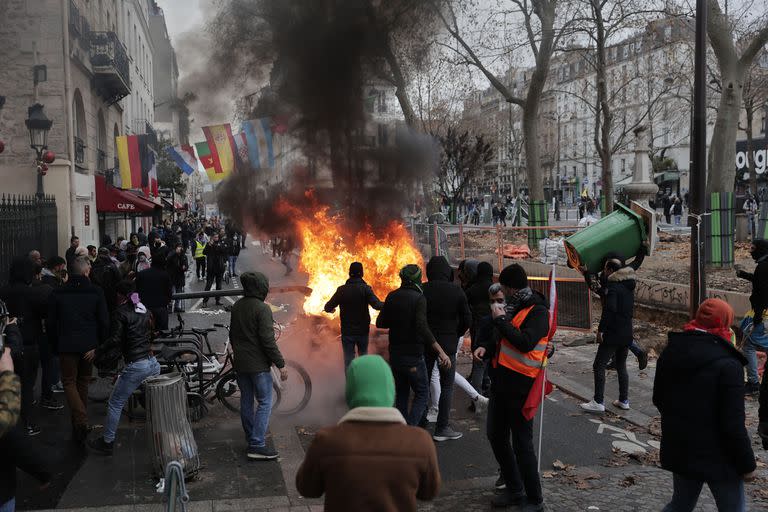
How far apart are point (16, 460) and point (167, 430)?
85.8 inches

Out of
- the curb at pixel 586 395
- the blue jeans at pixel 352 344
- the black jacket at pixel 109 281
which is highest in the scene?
the black jacket at pixel 109 281

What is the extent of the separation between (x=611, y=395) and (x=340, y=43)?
6.57m

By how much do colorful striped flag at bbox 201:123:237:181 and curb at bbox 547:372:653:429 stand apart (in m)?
11.0

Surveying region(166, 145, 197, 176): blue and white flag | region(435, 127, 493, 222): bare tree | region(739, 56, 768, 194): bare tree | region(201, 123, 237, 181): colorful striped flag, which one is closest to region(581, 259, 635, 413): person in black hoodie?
region(201, 123, 237, 181): colorful striped flag

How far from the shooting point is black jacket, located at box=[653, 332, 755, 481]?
12.0 ft

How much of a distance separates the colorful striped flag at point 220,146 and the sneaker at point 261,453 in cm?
1210

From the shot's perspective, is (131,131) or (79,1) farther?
(131,131)

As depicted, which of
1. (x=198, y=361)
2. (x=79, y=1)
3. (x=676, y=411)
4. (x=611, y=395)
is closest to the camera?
(x=676, y=411)

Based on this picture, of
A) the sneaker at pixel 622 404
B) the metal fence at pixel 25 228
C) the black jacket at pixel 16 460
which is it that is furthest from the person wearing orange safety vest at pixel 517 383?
the metal fence at pixel 25 228

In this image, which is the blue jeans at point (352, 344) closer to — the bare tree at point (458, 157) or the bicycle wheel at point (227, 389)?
the bicycle wheel at point (227, 389)

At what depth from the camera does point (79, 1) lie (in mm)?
20047

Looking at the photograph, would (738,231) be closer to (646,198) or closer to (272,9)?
(646,198)

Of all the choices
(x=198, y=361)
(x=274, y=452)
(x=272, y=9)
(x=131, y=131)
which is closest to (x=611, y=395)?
(x=274, y=452)

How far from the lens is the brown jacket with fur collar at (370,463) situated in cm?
257
